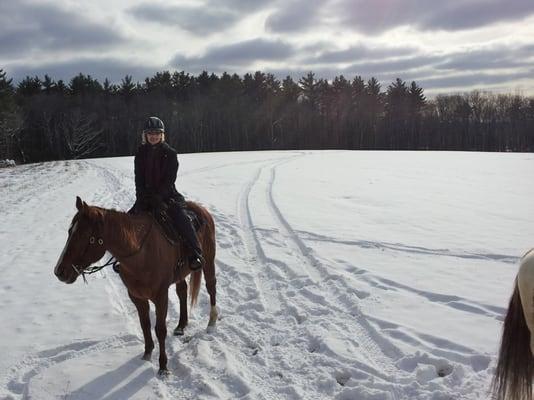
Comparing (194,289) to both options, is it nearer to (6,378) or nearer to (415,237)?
(6,378)

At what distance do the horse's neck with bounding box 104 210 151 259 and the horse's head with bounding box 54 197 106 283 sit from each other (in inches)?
4.0

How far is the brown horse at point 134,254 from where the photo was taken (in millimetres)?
4160

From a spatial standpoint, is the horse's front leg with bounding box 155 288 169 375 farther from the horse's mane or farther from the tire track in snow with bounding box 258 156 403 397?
the tire track in snow with bounding box 258 156 403 397

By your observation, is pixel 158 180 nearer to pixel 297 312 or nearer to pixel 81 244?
pixel 81 244

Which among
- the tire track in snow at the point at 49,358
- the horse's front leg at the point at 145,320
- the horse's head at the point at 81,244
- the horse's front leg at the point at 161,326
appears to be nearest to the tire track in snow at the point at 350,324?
the horse's front leg at the point at 161,326

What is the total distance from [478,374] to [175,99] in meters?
70.5

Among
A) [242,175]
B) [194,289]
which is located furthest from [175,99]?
[194,289]

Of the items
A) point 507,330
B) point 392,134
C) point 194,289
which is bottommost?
point 194,289

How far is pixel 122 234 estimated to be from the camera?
14.7 feet

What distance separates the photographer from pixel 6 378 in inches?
183

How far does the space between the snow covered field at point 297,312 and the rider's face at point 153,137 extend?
8.70ft

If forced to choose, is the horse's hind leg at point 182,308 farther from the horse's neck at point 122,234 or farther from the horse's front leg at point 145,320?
the horse's neck at point 122,234

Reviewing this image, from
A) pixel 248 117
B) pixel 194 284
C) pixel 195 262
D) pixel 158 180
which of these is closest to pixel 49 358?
pixel 194 284

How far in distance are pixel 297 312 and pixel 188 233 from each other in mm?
2142
